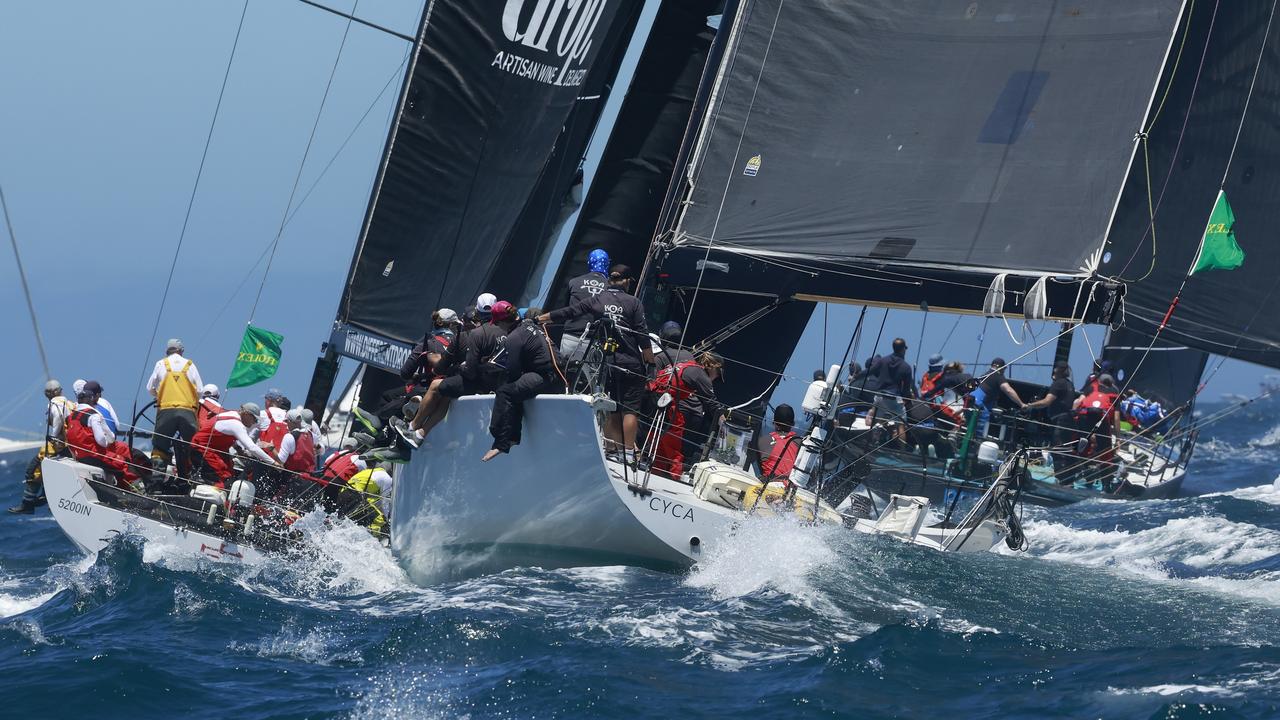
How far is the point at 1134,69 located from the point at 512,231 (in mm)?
6757

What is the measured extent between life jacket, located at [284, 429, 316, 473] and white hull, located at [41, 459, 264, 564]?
3.18ft

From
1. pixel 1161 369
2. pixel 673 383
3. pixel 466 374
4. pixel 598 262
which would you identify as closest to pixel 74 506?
pixel 466 374

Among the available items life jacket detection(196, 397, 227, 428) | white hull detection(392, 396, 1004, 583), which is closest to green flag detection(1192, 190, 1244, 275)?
white hull detection(392, 396, 1004, 583)

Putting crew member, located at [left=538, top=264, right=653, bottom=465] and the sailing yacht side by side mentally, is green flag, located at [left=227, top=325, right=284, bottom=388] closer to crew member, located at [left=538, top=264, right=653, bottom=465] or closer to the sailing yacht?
the sailing yacht

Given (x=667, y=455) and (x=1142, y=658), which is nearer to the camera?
(x=1142, y=658)

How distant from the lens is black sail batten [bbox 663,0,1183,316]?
36.9ft

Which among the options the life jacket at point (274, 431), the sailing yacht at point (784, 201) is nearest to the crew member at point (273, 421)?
the life jacket at point (274, 431)

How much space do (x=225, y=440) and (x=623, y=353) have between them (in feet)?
14.0

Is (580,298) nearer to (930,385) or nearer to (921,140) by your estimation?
(921,140)

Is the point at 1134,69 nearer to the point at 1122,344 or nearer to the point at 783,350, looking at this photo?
the point at 783,350

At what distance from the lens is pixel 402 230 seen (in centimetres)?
1531

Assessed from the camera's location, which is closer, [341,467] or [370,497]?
[370,497]

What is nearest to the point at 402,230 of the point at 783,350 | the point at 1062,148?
the point at 783,350

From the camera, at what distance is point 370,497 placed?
39.2 ft
